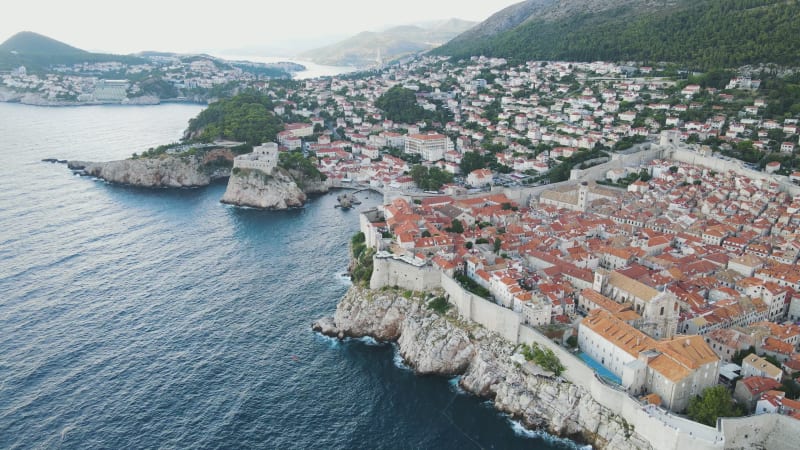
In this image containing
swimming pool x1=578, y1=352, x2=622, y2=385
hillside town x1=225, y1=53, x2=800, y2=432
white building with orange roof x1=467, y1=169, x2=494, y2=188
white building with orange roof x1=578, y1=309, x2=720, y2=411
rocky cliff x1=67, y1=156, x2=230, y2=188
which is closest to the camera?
white building with orange roof x1=578, y1=309, x2=720, y2=411

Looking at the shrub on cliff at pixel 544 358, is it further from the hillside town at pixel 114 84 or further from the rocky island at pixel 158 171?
the hillside town at pixel 114 84

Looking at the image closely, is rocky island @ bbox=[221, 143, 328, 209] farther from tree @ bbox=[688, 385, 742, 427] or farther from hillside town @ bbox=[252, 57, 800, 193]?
tree @ bbox=[688, 385, 742, 427]

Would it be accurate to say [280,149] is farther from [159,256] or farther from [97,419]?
[97,419]

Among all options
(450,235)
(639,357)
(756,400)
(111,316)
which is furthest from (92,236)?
(756,400)

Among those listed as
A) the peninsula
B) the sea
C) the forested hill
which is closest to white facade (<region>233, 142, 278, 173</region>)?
the sea

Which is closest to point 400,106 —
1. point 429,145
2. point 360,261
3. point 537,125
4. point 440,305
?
point 429,145

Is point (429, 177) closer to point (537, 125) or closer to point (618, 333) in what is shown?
point (537, 125)
